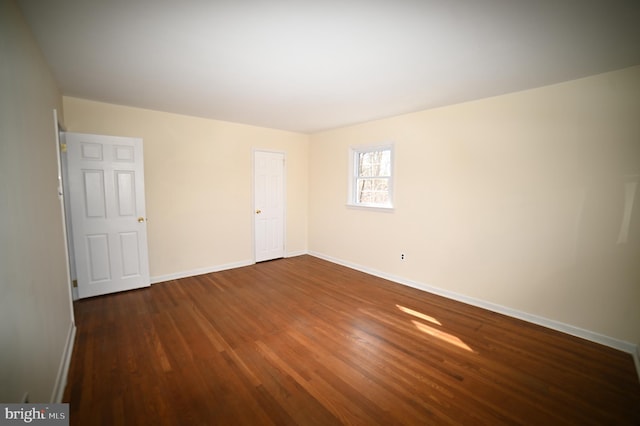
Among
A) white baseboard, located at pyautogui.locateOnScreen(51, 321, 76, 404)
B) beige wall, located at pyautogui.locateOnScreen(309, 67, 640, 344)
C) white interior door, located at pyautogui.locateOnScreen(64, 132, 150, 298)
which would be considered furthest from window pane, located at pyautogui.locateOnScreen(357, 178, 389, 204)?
white baseboard, located at pyautogui.locateOnScreen(51, 321, 76, 404)

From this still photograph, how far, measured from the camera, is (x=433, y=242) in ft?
12.2

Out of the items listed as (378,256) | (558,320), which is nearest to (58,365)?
(378,256)

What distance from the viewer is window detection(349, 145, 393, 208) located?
433 centimetres

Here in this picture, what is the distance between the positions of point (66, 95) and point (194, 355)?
349cm

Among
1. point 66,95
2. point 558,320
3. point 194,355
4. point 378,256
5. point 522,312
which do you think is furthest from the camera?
point 378,256

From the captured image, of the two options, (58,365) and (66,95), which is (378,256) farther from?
(66,95)

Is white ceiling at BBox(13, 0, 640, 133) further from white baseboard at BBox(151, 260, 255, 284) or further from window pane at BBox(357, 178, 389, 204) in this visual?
white baseboard at BBox(151, 260, 255, 284)

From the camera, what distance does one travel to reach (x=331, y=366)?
2.19 m

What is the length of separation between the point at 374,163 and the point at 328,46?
9.01ft

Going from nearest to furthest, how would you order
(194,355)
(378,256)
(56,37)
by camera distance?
(56,37), (194,355), (378,256)

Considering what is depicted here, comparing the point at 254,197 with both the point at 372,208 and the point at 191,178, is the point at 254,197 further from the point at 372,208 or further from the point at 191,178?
the point at 372,208

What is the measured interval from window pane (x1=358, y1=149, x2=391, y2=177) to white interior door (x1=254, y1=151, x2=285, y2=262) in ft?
5.31

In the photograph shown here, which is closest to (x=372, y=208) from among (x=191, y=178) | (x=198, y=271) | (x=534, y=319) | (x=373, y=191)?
(x=373, y=191)

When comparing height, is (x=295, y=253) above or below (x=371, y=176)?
below
